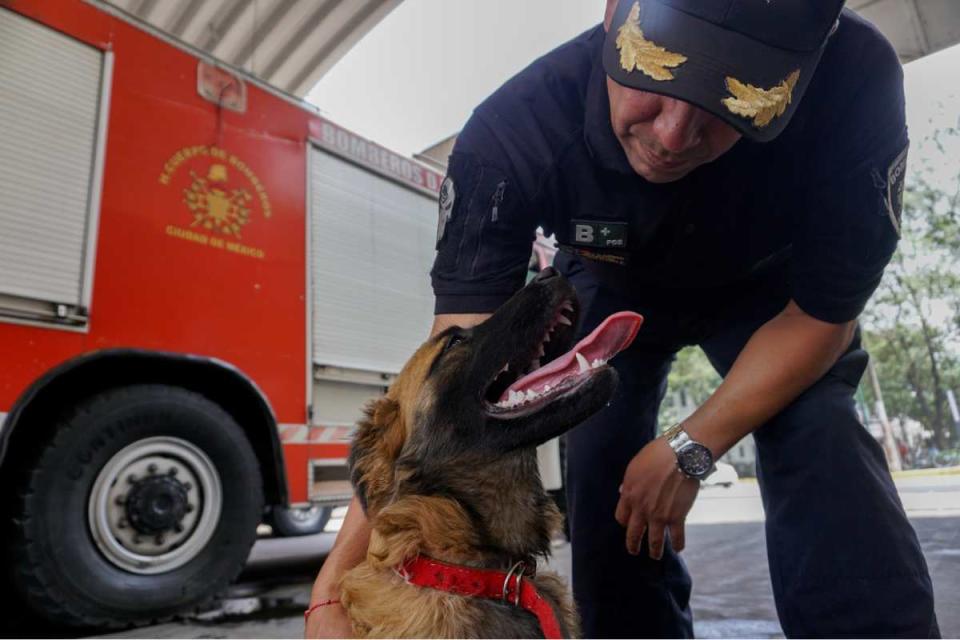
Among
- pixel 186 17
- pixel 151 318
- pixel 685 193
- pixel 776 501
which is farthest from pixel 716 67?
pixel 186 17

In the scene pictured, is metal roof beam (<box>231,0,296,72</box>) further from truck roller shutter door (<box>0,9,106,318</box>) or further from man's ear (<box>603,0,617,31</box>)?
man's ear (<box>603,0,617,31</box>)

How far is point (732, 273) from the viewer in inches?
71.7

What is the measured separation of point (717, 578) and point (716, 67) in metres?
3.58

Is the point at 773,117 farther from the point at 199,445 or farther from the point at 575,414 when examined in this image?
the point at 199,445

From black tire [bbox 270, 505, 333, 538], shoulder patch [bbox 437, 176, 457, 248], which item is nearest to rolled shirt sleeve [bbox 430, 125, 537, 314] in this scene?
shoulder patch [bbox 437, 176, 457, 248]

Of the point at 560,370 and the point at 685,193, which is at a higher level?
the point at 685,193

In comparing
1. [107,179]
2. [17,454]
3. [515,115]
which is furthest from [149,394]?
[515,115]

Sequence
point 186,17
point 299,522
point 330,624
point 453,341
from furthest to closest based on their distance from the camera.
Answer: point 186,17, point 299,522, point 453,341, point 330,624

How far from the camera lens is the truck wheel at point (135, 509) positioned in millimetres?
2715

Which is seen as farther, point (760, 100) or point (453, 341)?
point (453, 341)

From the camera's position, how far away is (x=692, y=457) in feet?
5.41

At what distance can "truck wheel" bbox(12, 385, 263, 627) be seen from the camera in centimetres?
271

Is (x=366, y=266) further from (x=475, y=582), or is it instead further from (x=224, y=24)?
(x=224, y=24)

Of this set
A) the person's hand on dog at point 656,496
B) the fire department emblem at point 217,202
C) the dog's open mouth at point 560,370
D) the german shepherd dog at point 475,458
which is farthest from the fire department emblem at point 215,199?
the person's hand on dog at point 656,496
